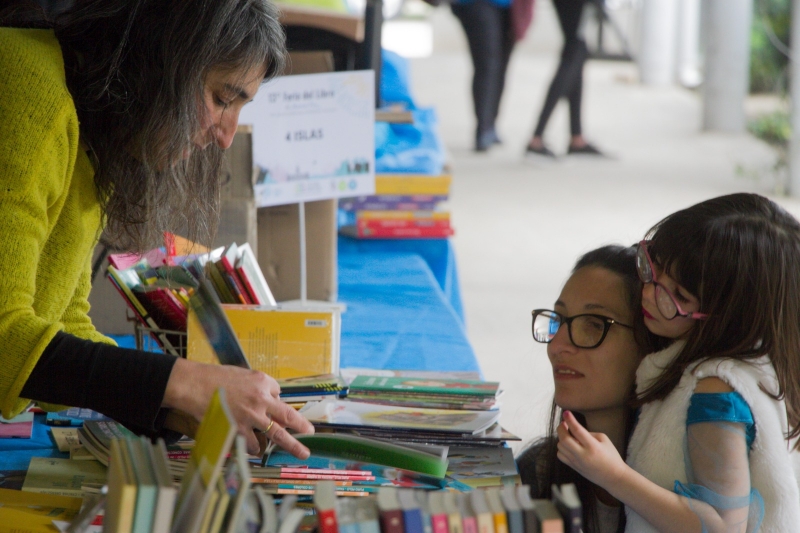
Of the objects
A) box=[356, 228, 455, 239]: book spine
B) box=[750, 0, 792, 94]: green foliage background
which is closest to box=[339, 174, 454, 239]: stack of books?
box=[356, 228, 455, 239]: book spine

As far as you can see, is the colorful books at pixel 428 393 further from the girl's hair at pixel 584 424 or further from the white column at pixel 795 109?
the white column at pixel 795 109

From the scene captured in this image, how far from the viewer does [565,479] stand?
1312 mm

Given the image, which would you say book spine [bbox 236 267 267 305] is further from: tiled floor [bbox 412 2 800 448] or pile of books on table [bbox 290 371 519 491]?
tiled floor [bbox 412 2 800 448]

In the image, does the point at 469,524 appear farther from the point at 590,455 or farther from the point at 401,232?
the point at 401,232

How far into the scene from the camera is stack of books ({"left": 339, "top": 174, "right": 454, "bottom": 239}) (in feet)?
8.62

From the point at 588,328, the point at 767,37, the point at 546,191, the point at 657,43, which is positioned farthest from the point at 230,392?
the point at 657,43

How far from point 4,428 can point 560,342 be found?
0.80 meters

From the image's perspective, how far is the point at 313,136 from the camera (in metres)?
1.96

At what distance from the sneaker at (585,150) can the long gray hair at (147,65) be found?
539 cm

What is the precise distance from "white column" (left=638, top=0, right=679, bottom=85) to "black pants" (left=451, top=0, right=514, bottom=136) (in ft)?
15.2

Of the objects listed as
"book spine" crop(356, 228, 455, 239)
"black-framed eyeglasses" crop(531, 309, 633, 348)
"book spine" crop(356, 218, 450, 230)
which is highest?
"black-framed eyeglasses" crop(531, 309, 633, 348)

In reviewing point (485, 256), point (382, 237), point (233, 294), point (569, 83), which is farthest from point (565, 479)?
point (569, 83)

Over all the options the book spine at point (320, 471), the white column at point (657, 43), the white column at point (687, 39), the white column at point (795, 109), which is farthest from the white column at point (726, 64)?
the book spine at point (320, 471)

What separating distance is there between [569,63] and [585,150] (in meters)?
0.86
